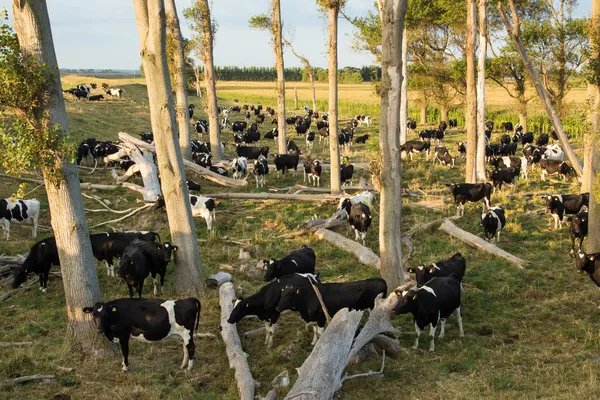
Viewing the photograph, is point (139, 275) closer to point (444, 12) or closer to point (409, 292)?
point (409, 292)

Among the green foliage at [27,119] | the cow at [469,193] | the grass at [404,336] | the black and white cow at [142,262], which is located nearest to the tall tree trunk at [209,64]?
the grass at [404,336]

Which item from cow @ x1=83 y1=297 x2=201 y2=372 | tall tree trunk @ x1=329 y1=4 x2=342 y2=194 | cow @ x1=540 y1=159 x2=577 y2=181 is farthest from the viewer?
cow @ x1=540 y1=159 x2=577 y2=181

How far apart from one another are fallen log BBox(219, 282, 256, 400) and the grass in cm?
20

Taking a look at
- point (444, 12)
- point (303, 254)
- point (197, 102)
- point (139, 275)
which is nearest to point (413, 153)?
point (444, 12)

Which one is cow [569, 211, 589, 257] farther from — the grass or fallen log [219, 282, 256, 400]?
fallen log [219, 282, 256, 400]

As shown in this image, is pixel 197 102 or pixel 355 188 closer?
pixel 355 188

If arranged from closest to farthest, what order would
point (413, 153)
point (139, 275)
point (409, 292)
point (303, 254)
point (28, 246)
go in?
point (409, 292)
point (139, 275)
point (303, 254)
point (28, 246)
point (413, 153)

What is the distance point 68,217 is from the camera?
9281 mm

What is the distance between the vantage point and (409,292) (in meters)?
10.2

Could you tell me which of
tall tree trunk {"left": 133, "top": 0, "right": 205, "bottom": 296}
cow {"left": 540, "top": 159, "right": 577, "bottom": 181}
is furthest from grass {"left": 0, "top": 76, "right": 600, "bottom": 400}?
cow {"left": 540, "top": 159, "right": 577, "bottom": 181}

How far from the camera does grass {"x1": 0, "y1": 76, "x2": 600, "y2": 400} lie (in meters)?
8.20

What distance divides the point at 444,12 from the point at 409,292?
30362mm

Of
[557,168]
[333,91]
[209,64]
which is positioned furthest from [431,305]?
[209,64]

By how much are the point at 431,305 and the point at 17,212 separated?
40.2ft
